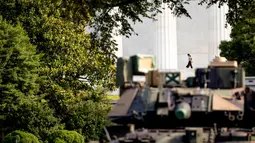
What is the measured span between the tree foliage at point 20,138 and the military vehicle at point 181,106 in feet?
69.7

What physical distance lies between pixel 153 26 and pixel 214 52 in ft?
14.4

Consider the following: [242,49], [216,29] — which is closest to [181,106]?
[242,49]

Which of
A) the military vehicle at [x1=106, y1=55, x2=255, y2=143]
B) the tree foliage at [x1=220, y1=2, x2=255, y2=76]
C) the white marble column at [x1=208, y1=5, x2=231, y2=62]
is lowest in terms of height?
the military vehicle at [x1=106, y1=55, x2=255, y2=143]

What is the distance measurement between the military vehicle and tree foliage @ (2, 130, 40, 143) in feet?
69.7

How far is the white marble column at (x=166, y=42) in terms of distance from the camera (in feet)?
190

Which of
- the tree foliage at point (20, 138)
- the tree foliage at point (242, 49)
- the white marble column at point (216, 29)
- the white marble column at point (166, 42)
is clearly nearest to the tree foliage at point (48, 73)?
the tree foliage at point (20, 138)

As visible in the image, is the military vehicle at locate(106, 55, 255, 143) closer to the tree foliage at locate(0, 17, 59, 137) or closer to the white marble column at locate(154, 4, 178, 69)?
the tree foliage at locate(0, 17, 59, 137)

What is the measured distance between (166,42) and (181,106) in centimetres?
4078

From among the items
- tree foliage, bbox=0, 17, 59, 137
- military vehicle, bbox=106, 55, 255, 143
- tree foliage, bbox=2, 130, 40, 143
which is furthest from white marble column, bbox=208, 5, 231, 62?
military vehicle, bbox=106, 55, 255, 143

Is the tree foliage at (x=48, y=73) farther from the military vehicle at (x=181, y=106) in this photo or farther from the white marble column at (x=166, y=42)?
the military vehicle at (x=181, y=106)

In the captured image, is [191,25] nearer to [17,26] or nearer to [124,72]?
[17,26]

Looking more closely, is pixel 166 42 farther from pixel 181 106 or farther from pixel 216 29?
pixel 181 106

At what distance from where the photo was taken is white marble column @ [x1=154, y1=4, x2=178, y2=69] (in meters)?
57.8

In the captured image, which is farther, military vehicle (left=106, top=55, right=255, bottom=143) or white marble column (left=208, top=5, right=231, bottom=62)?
white marble column (left=208, top=5, right=231, bottom=62)
